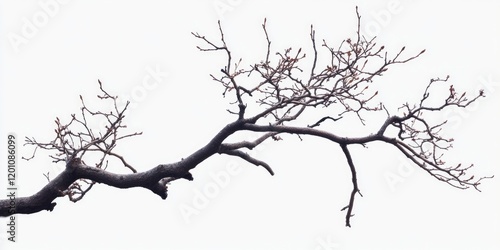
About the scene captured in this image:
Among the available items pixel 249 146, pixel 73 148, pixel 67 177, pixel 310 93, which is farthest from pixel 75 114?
pixel 310 93

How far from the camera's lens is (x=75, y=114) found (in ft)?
16.5

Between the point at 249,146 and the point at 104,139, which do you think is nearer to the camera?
the point at 104,139

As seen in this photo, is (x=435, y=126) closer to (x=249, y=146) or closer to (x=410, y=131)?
(x=410, y=131)

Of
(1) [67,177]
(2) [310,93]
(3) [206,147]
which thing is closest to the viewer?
(2) [310,93]

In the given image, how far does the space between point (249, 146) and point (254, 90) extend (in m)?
1.00

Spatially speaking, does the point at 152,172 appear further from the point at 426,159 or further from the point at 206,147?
the point at 426,159

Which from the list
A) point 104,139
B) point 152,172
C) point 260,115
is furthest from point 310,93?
point 104,139

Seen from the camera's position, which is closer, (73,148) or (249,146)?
(73,148)

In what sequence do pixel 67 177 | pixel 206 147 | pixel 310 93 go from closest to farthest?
pixel 310 93 < pixel 206 147 < pixel 67 177

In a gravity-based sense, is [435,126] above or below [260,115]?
below

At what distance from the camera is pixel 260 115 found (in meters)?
4.68

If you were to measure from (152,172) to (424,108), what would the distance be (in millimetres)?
2626

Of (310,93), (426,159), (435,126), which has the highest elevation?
(310,93)

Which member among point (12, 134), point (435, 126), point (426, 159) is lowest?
point (426, 159)
